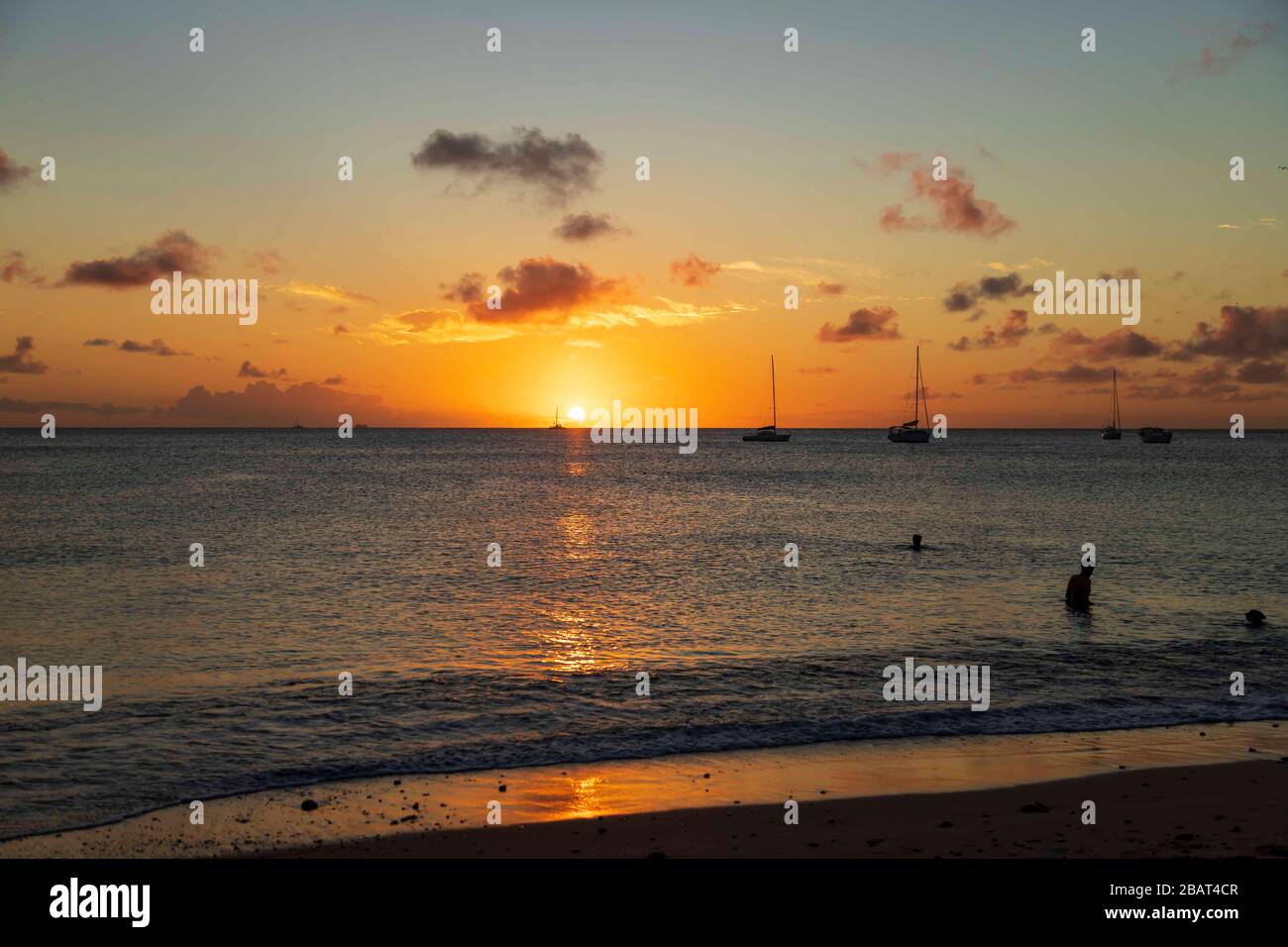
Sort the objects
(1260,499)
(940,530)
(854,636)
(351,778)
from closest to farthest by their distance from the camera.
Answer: (351,778) → (854,636) → (940,530) → (1260,499)

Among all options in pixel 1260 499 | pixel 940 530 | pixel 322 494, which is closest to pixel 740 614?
pixel 940 530

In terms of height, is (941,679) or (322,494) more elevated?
(322,494)

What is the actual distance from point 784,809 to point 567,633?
16351mm

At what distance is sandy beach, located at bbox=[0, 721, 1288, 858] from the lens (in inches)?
513

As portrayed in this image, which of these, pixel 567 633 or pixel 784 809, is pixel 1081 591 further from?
pixel 784 809

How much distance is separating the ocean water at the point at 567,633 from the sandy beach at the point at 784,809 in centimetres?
112

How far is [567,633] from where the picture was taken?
3034cm

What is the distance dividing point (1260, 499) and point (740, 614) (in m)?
76.5

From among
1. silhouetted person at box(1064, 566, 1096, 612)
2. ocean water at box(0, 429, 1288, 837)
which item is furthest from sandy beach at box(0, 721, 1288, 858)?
silhouetted person at box(1064, 566, 1096, 612)

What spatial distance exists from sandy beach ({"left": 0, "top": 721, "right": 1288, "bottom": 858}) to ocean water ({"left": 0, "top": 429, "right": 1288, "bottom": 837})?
1.12 metres

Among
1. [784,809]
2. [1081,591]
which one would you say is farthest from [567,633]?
[1081,591]

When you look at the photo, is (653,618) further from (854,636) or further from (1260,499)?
(1260,499)

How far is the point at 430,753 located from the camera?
18.0 metres
